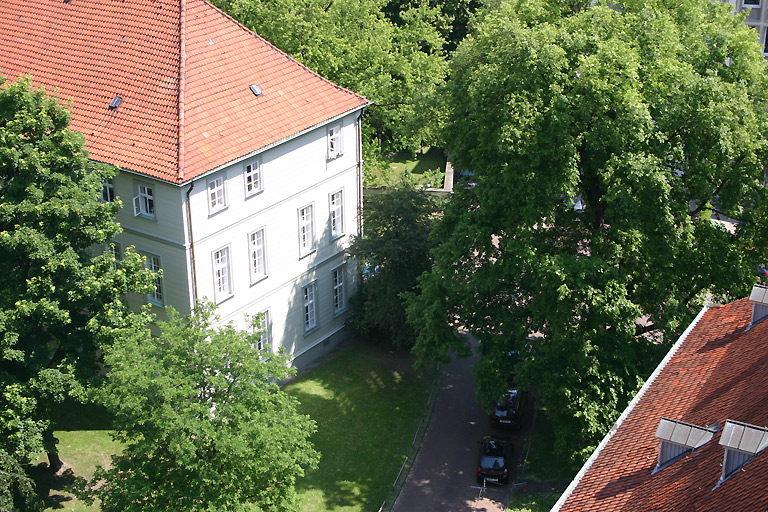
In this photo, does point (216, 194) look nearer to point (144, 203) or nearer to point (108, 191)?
point (144, 203)

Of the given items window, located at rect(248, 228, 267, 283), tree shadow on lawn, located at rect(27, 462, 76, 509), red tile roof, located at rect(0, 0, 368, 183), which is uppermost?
red tile roof, located at rect(0, 0, 368, 183)

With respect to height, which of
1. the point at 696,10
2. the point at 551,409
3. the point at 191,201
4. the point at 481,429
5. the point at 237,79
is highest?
the point at 696,10

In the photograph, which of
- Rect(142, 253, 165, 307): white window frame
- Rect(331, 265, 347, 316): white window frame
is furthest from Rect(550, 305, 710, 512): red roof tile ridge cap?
Rect(331, 265, 347, 316): white window frame

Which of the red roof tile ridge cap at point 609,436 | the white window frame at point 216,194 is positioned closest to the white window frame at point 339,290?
the white window frame at point 216,194

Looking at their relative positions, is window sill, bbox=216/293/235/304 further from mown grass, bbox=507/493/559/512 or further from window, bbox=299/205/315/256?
mown grass, bbox=507/493/559/512

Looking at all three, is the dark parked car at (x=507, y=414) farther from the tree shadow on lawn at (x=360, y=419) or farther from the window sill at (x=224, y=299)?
the window sill at (x=224, y=299)

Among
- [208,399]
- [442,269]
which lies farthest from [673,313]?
[208,399]

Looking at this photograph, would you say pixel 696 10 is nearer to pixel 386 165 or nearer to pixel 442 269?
pixel 442 269
